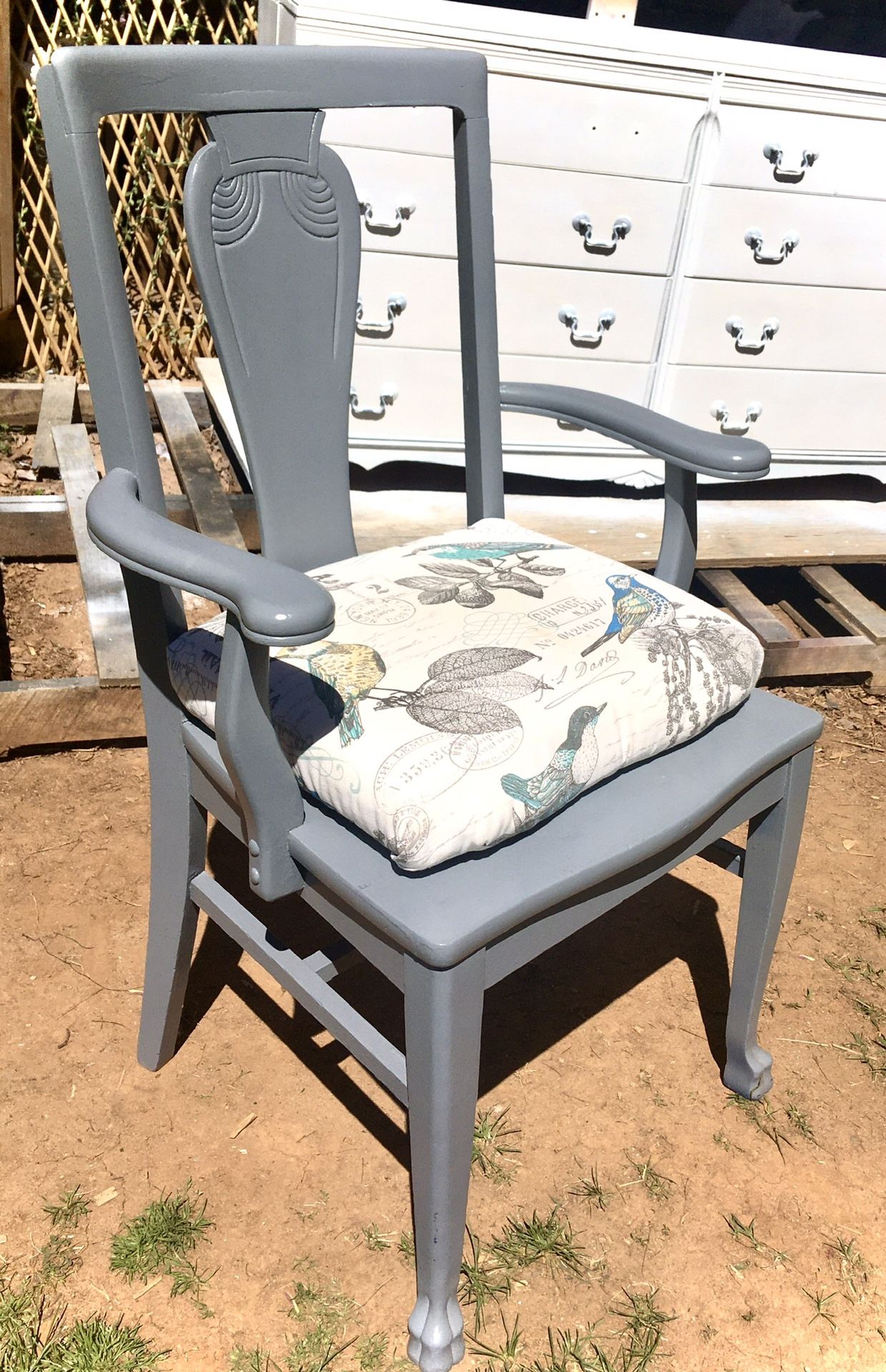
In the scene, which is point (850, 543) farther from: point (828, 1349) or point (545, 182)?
point (828, 1349)

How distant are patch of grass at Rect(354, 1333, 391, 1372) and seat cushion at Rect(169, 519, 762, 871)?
574 millimetres

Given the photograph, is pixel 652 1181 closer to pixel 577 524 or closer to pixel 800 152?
pixel 577 524

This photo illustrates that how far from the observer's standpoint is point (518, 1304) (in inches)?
45.5

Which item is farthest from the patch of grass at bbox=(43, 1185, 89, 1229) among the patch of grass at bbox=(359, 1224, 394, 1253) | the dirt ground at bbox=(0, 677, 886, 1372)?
the patch of grass at bbox=(359, 1224, 394, 1253)

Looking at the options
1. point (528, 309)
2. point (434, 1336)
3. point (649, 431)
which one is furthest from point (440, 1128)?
point (528, 309)

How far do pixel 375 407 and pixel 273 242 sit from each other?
1.16 metres

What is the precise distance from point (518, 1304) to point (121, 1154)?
1.63ft

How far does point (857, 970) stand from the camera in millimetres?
1660

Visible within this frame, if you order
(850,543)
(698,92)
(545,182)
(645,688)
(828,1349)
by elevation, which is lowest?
(828,1349)

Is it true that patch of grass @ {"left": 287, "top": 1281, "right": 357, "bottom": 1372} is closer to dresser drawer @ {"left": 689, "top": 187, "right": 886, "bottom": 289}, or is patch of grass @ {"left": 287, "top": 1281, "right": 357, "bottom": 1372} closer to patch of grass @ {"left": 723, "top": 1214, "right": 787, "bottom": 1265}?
patch of grass @ {"left": 723, "top": 1214, "right": 787, "bottom": 1265}

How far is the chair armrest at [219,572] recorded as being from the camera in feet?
2.45

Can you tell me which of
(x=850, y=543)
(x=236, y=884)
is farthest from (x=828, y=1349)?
(x=850, y=543)

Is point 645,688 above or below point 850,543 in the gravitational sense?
above

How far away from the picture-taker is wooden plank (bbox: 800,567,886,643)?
2345mm
